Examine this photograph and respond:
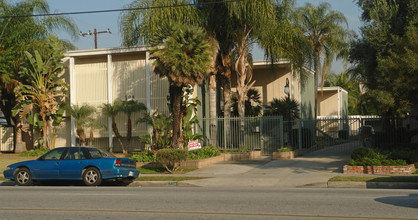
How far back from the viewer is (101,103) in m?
27.8

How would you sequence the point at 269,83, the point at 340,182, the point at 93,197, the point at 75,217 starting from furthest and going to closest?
the point at 269,83
the point at 340,182
the point at 93,197
the point at 75,217

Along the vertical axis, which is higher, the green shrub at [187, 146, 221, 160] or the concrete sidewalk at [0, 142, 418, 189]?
the green shrub at [187, 146, 221, 160]

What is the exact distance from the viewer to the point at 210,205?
34.5 feet

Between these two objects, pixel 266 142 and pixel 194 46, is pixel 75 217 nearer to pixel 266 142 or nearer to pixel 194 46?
pixel 194 46

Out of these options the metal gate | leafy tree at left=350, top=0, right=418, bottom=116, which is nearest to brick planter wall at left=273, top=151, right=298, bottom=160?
leafy tree at left=350, top=0, right=418, bottom=116

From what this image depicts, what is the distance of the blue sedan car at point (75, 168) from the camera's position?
16062 millimetres

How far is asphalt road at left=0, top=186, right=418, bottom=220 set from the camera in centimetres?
923

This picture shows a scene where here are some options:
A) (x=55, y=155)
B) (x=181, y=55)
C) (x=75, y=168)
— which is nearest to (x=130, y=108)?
(x=181, y=55)

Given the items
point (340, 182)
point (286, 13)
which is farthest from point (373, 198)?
point (286, 13)

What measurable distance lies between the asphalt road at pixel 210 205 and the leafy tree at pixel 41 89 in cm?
1460

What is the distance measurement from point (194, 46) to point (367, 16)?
872cm

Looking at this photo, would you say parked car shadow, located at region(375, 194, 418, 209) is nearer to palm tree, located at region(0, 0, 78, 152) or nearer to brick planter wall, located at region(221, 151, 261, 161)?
brick planter wall, located at region(221, 151, 261, 161)

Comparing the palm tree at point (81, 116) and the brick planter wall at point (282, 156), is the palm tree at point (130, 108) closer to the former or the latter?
the palm tree at point (81, 116)

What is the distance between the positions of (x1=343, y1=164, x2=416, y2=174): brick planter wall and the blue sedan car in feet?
25.6
